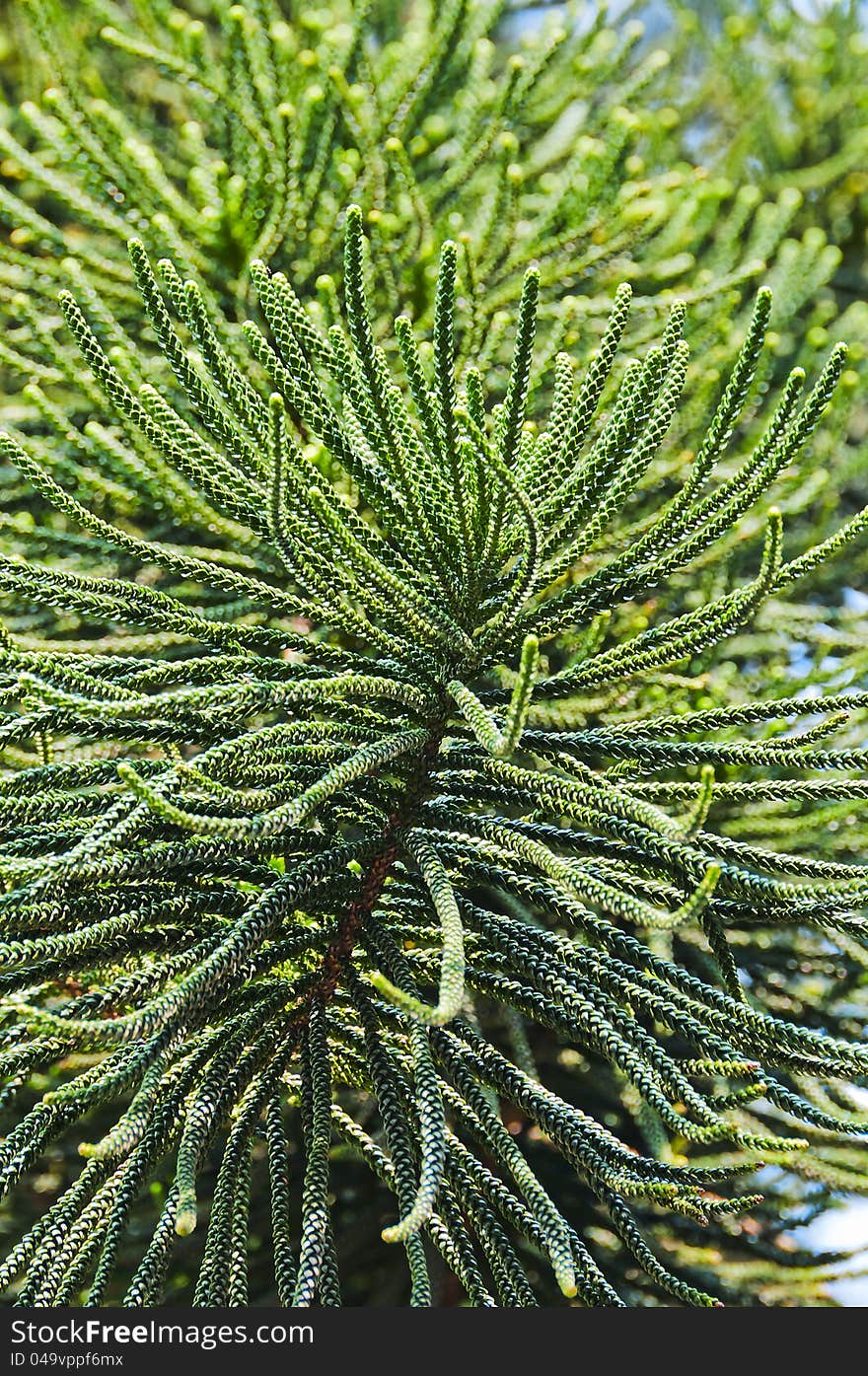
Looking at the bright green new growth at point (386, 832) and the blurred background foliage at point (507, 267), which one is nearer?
the bright green new growth at point (386, 832)

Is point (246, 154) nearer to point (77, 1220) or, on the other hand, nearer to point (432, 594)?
point (432, 594)

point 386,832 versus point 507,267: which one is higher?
point 507,267

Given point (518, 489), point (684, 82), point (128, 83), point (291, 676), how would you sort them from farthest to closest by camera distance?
point (684, 82), point (128, 83), point (291, 676), point (518, 489)

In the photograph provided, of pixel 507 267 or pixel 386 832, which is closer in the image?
pixel 386 832

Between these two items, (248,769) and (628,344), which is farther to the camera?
(628,344)

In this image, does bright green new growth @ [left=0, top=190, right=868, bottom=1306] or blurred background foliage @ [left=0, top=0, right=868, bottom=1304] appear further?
blurred background foliage @ [left=0, top=0, right=868, bottom=1304]

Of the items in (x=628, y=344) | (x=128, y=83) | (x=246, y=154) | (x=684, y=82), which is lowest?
(x=628, y=344)

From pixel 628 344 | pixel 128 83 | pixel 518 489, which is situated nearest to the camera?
pixel 518 489

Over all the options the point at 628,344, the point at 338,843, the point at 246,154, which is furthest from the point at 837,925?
the point at 246,154
